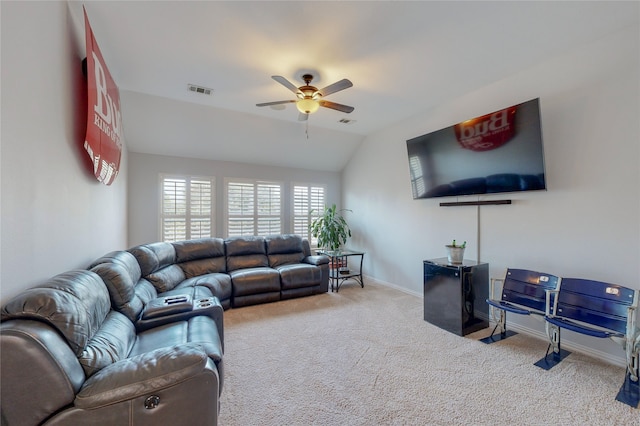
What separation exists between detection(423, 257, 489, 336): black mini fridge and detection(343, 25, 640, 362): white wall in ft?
1.44

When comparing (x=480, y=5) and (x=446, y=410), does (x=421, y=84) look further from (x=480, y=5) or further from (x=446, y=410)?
(x=446, y=410)

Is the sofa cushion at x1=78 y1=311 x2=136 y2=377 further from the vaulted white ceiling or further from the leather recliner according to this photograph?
the vaulted white ceiling

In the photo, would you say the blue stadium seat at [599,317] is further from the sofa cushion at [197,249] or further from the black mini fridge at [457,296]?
the sofa cushion at [197,249]

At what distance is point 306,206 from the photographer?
6262mm

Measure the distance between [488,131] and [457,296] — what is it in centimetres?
194

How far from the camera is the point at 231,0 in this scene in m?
2.06

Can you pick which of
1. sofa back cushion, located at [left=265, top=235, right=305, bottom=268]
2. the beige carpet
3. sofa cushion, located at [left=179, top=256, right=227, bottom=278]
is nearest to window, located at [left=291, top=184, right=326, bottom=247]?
sofa back cushion, located at [left=265, top=235, right=305, bottom=268]

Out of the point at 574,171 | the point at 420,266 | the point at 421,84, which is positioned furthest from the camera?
the point at 420,266

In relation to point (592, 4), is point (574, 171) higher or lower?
lower

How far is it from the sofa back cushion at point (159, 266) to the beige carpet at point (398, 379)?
95 cm

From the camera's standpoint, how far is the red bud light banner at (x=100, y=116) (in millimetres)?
2031

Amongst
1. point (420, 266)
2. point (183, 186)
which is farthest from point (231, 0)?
point (420, 266)

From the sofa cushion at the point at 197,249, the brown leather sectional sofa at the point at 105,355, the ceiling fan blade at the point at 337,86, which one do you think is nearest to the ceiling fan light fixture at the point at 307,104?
the ceiling fan blade at the point at 337,86

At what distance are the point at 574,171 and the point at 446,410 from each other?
2.63 m
